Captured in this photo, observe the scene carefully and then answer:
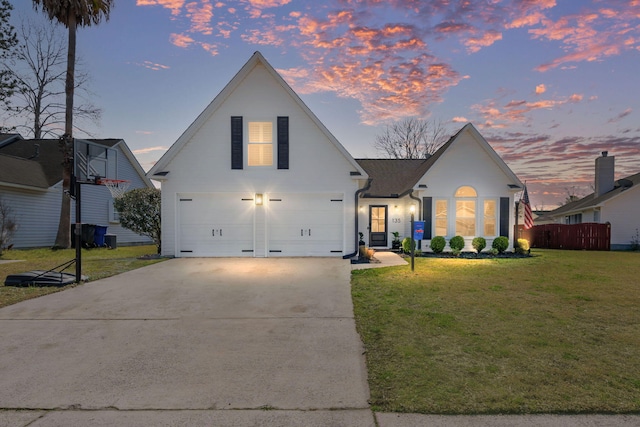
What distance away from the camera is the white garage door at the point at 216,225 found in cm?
1370

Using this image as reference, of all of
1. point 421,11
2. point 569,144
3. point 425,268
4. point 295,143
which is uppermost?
point 421,11

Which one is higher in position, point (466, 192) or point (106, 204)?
point (466, 192)

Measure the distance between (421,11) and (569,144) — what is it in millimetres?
21122

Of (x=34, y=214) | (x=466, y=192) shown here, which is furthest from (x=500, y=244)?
(x=34, y=214)

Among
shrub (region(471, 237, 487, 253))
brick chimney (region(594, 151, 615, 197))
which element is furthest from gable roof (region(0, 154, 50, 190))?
brick chimney (region(594, 151, 615, 197))

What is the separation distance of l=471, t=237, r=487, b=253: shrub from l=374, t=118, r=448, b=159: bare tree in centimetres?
2097

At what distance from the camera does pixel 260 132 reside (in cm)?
1374

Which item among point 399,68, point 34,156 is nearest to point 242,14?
point 399,68

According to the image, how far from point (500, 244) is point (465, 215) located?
6.26 ft

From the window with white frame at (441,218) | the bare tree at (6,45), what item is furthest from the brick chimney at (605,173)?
the bare tree at (6,45)

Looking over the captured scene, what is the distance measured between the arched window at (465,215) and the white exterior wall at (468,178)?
0.17 m

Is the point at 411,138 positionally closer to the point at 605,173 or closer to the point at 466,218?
the point at 605,173

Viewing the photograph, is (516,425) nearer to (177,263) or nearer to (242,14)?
(177,263)

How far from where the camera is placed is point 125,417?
9.73 feet
